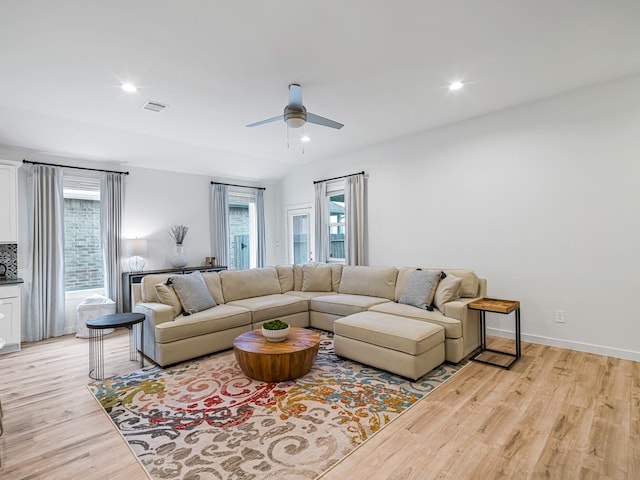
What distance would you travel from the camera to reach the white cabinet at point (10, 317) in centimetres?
395

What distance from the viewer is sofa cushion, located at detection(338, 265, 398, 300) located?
4.62 metres

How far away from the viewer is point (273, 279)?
519cm

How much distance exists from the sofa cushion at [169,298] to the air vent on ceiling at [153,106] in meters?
2.09

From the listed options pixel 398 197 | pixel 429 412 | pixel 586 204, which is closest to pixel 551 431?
pixel 429 412

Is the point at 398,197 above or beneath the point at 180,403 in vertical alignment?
above

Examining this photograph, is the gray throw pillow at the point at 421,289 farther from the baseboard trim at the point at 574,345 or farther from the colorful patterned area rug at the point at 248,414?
the baseboard trim at the point at 574,345

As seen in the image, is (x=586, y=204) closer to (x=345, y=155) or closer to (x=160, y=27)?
(x=345, y=155)

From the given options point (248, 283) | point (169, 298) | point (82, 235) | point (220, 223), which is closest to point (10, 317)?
point (82, 235)

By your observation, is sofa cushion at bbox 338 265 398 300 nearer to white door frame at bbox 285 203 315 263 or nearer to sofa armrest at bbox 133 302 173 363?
white door frame at bbox 285 203 315 263

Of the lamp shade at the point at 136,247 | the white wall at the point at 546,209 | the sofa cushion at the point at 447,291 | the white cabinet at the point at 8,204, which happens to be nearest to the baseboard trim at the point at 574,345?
the white wall at the point at 546,209

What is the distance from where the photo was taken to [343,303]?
436 cm

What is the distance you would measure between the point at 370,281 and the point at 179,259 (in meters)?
3.45

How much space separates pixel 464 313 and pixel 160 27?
373 centimetres

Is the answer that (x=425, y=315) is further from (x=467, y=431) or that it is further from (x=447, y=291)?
(x=467, y=431)
